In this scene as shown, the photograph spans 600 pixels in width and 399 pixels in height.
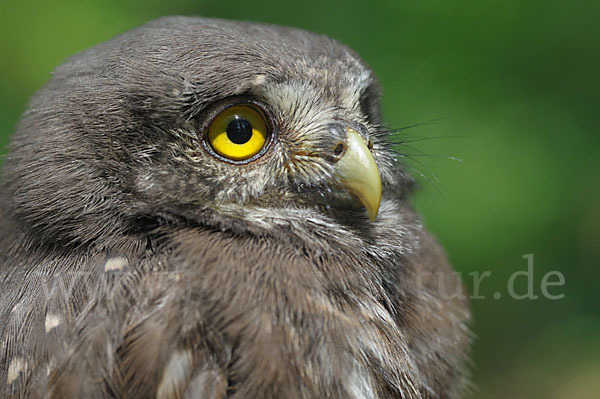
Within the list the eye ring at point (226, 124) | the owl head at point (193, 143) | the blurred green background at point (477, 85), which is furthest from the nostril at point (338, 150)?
the blurred green background at point (477, 85)

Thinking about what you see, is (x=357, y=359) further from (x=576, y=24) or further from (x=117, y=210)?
(x=576, y=24)

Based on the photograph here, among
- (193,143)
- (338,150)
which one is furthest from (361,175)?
(193,143)

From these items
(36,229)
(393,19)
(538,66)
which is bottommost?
(36,229)

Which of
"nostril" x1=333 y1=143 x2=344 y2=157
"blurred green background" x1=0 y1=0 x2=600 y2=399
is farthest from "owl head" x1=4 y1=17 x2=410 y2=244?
"blurred green background" x1=0 y1=0 x2=600 y2=399

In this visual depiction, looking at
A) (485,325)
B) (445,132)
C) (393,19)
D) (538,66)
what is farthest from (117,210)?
(485,325)

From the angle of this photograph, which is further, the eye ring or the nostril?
the nostril

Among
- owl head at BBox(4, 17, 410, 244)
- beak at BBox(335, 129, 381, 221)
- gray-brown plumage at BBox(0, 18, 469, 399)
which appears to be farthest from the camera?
beak at BBox(335, 129, 381, 221)

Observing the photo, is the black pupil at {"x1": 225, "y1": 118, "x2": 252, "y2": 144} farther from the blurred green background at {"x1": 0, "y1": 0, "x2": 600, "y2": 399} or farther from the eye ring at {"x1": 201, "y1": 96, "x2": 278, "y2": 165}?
the blurred green background at {"x1": 0, "y1": 0, "x2": 600, "y2": 399}
